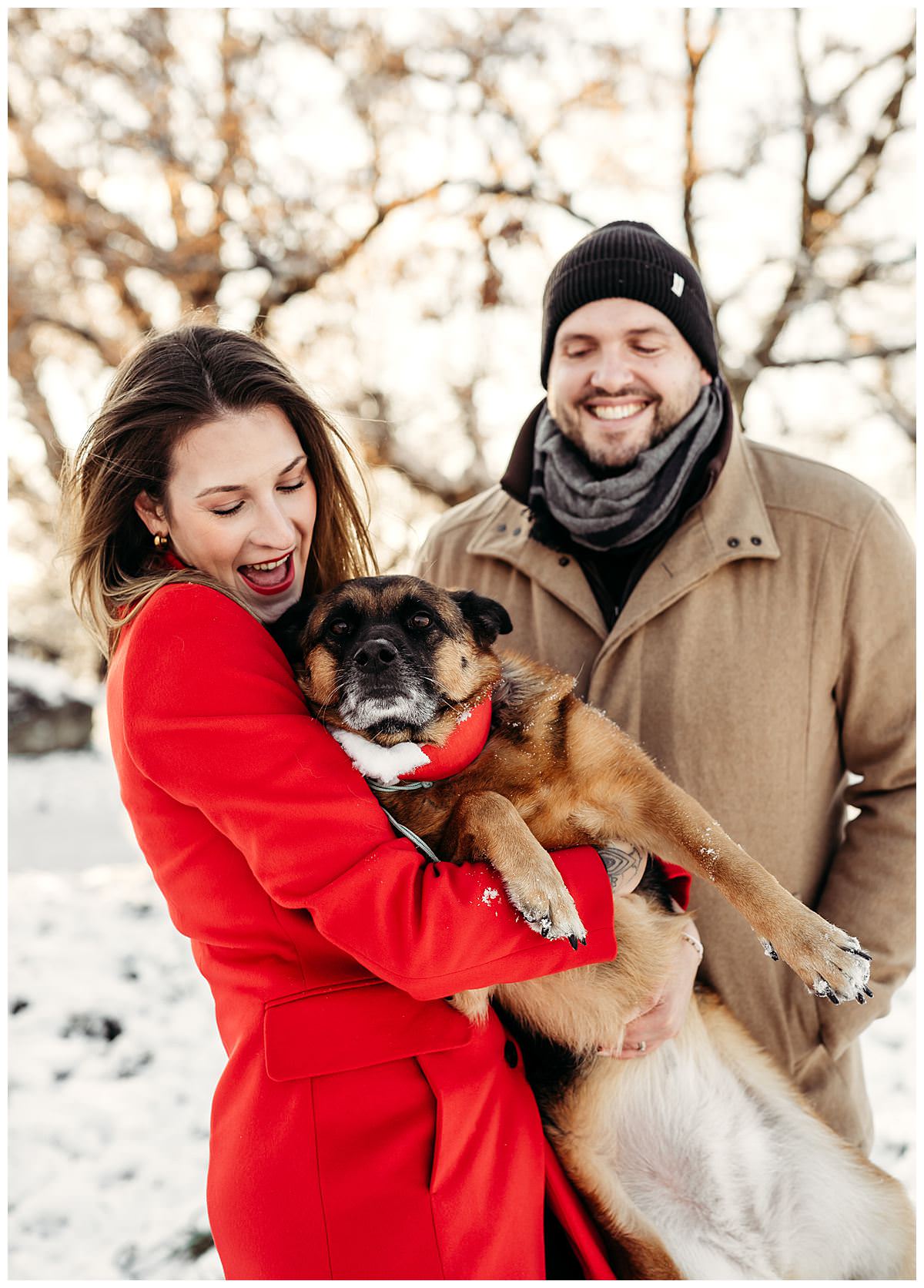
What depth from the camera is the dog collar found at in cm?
250

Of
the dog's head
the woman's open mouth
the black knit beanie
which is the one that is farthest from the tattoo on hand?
the black knit beanie

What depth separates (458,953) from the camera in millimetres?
2018

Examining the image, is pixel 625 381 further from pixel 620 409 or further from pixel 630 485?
pixel 630 485

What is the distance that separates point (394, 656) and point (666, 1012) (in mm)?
1278

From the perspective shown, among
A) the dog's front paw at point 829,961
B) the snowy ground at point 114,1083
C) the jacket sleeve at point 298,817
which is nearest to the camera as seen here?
the jacket sleeve at point 298,817

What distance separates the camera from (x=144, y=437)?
243 centimetres

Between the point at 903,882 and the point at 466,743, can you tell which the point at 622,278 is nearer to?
the point at 466,743

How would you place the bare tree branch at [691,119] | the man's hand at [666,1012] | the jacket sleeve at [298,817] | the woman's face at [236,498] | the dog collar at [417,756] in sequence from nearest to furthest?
the jacket sleeve at [298,817] < the woman's face at [236,498] < the dog collar at [417,756] < the man's hand at [666,1012] < the bare tree branch at [691,119]

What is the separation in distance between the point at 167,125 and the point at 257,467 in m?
8.56

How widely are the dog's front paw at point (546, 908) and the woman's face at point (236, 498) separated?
110cm

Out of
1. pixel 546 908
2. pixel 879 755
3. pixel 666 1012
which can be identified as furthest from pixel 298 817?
pixel 879 755

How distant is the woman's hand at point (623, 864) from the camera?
259 cm

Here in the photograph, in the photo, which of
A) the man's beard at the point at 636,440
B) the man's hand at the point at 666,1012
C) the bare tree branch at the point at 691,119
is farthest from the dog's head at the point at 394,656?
the bare tree branch at the point at 691,119

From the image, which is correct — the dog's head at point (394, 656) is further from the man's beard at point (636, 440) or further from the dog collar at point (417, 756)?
the man's beard at point (636, 440)
